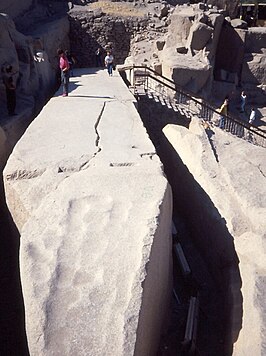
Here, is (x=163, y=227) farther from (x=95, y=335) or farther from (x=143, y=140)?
(x=143, y=140)

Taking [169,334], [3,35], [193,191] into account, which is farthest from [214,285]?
[3,35]

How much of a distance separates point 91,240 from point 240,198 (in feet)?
7.27

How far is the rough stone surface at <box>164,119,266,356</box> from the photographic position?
3.80 m

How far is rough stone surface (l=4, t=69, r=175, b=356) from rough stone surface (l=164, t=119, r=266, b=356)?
0.85m

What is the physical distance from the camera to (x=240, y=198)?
510cm

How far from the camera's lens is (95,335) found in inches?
120

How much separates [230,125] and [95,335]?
803 centimetres

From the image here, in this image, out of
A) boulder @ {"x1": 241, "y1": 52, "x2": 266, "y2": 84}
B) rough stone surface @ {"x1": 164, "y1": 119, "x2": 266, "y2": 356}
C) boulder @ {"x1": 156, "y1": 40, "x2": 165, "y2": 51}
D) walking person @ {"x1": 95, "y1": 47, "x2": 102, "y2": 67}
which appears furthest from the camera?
boulder @ {"x1": 241, "y1": 52, "x2": 266, "y2": 84}

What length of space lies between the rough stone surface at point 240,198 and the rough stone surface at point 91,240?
2.78 ft

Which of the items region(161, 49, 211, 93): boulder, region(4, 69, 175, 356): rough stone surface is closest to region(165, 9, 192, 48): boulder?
region(161, 49, 211, 93): boulder

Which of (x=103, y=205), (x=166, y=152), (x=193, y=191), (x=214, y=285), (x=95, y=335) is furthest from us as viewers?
(x=166, y=152)

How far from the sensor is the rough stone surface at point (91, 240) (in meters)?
3.12

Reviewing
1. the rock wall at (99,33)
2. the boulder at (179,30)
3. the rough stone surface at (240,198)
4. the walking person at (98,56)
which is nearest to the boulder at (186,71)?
the boulder at (179,30)

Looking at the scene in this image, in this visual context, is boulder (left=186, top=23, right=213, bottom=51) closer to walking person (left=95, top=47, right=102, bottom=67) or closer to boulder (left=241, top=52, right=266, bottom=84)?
boulder (left=241, top=52, right=266, bottom=84)
